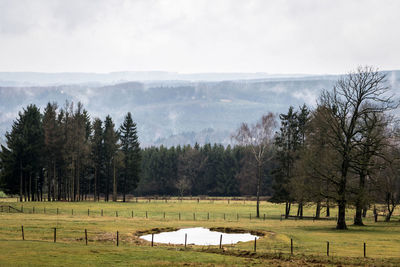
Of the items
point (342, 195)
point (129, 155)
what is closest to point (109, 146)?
point (129, 155)

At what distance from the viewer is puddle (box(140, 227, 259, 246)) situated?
166ft

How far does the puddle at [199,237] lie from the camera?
50.6 m

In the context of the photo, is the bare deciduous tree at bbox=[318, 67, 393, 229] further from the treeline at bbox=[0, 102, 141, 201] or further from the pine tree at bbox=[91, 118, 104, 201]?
the pine tree at bbox=[91, 118, 104, 201]

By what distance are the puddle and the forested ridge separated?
10.1m

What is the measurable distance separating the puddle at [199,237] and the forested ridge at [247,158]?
10.1 m

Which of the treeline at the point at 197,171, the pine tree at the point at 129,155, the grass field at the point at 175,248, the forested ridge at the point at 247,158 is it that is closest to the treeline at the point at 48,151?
the forested ridge at the point at 247,158

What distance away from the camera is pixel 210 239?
53.7 meters

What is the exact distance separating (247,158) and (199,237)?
121 m

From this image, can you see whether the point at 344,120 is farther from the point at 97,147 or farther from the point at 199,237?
the point at 97,147

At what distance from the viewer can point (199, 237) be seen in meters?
55.0

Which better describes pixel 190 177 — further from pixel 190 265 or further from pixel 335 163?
pixel 190 265

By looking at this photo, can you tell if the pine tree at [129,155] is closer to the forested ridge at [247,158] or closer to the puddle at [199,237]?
the forested ridge at [247,158]

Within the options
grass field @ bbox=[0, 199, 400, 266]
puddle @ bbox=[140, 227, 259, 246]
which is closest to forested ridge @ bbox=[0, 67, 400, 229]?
grass field @ bbox=[0, 199, 400, 266]

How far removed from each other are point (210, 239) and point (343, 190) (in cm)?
1680
